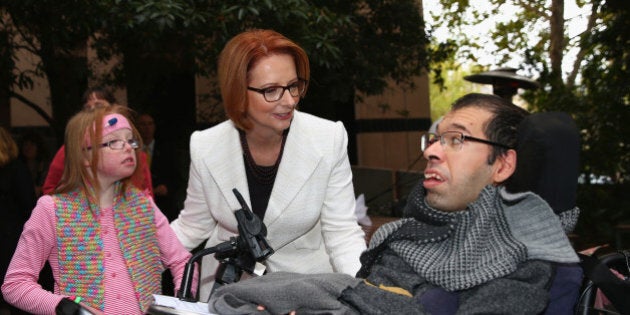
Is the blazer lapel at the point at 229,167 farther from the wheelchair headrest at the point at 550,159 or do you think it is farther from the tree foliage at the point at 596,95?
the tree foliage at the point at 596,95

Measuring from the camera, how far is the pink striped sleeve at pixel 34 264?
130 inches

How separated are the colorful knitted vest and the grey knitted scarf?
4.70 ft

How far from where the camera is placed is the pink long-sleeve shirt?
336 centimetres

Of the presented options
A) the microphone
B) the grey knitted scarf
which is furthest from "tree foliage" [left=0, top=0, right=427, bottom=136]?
the grey knitted scarf

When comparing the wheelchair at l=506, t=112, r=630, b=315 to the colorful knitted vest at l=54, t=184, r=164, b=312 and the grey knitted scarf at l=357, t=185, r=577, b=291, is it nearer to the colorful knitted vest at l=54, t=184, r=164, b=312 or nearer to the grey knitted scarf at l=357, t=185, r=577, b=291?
the grey knitted scarf at l=357, t=185, r=577, b=291

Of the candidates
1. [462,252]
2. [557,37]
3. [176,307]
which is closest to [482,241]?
[462,252]

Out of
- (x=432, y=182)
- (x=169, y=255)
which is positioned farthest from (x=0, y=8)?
(x=432, y=182)

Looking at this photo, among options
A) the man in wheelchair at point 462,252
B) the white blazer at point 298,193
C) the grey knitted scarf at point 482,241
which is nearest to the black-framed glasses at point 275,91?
the white blazer at point 298,193

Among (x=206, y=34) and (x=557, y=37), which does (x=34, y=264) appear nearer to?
(x=206, y=34)

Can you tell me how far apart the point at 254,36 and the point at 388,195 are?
1378cm

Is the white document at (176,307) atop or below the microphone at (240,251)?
below

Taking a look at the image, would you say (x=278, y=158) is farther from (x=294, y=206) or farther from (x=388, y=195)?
(x=388, y=195)

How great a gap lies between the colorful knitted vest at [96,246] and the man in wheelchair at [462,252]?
1256 millimetres

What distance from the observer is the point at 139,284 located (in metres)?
3.64
